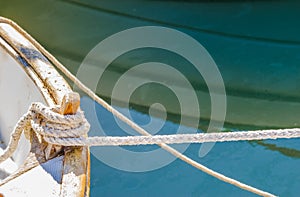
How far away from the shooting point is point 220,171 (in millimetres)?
2133

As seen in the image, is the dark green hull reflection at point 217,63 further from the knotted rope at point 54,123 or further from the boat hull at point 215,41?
the knotted rope at point 54,123

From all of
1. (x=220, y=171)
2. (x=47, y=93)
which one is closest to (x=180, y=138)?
(x=47, y=93)

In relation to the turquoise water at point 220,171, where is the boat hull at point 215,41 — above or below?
A: above

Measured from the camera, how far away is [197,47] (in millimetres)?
3037

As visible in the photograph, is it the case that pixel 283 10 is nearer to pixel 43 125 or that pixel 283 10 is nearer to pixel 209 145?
pixel 209 145

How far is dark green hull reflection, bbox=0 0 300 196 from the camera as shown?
6.89ft

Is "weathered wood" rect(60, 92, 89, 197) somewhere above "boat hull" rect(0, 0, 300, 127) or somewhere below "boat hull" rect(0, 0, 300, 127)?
below

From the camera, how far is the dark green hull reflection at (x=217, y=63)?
6.89 feet

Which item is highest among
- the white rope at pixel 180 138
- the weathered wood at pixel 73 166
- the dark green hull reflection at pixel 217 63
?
the dark green hull reflection at pixel 217 63

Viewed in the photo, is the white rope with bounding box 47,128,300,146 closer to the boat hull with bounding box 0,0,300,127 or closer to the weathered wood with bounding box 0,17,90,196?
the weathered wood with bounding box 0,17,90,196

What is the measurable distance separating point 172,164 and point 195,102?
52cm

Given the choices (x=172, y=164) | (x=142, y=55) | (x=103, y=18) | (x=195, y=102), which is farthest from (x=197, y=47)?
(x=172, y=164)

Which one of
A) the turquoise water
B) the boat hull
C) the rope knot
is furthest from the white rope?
the boat hull

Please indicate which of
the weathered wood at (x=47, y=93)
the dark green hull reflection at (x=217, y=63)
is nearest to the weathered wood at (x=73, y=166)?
the weathered wood at (x=47, y=93)
